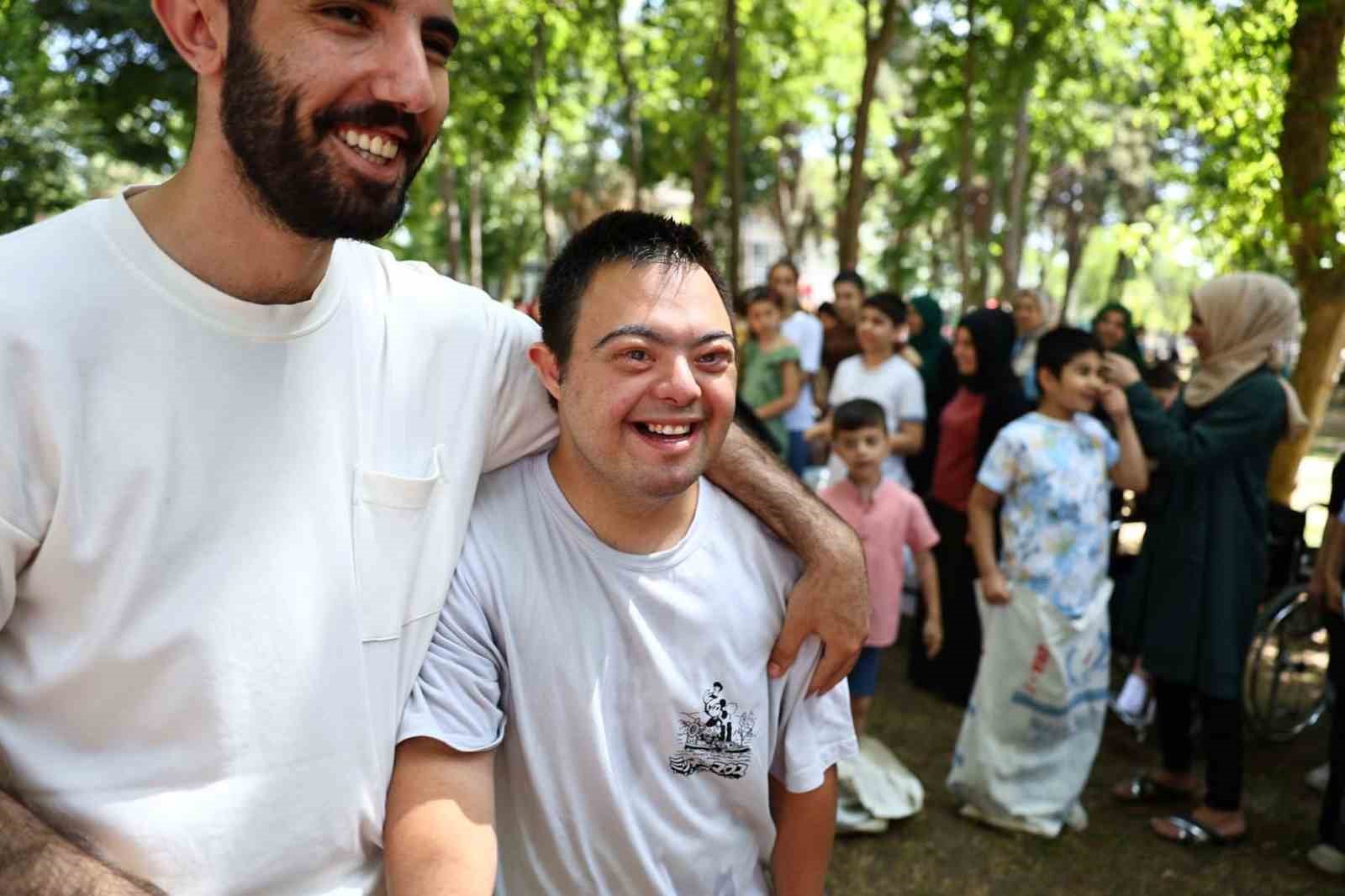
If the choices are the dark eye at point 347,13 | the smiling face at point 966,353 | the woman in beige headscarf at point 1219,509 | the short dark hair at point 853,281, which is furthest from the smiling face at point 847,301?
the dark eye at point 347,13

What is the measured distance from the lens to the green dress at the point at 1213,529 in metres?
4.82

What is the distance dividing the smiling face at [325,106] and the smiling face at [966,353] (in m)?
5.17

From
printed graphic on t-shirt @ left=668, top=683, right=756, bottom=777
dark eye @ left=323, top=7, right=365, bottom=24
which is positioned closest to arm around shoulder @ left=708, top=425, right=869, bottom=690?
printed graphic on t-shirt @ left=668, top=683, right=756, bottom=777

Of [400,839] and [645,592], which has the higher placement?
[645,592]

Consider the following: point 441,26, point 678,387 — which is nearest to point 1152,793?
point 678,387

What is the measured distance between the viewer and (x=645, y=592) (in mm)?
1892

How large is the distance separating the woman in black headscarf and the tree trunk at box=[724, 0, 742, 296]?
231 inches

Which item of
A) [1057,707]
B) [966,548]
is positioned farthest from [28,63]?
[1057,707]

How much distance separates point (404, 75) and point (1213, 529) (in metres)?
4.38

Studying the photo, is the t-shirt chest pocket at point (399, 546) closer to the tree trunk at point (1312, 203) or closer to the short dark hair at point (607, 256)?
the short dark hair at point (607, 256)

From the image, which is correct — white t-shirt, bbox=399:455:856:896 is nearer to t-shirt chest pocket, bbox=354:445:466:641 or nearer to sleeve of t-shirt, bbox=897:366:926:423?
t-shirt chest pocket, bbox=354:445:466:641

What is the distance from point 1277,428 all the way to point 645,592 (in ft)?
13.0

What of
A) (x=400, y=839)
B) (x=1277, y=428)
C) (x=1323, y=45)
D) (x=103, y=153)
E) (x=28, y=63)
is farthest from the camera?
(x=103, y=153)

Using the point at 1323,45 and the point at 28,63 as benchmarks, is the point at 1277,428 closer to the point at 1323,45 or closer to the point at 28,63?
the point at 1323,45
